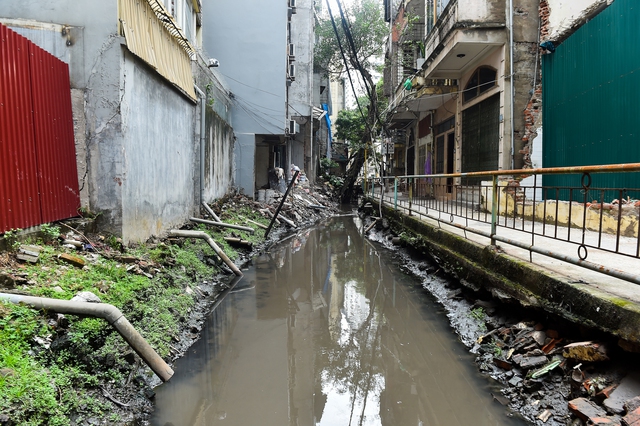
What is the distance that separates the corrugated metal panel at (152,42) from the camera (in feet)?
19.5

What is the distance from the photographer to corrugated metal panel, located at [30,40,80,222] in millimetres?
4859

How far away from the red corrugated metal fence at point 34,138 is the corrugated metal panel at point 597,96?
8.12 metres

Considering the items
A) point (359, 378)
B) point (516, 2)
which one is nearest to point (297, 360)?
point (359, 378)

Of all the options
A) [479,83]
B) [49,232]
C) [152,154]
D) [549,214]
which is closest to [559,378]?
[549,214]

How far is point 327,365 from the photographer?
428 cm

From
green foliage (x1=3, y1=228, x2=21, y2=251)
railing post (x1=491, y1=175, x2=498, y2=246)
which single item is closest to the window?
railing post (x1=491, y1=175, x2=498, y2=246)

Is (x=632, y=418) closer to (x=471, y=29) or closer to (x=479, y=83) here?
(x=471, y=29)

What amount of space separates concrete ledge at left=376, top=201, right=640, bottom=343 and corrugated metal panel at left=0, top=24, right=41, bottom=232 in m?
5.15

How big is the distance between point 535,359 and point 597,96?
5.96 metres

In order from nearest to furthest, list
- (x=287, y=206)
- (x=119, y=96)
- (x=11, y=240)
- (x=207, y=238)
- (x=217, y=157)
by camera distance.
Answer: (x=11, y=240), (x=119, y=96), (x=207, y=238), (x=217, y=157), (x=287, y=206)

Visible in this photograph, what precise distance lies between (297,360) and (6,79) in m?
4.12

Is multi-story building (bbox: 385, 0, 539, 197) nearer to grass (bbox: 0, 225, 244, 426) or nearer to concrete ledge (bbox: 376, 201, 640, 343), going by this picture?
concrete ledge (bbox: 376, 201, 640, 343)

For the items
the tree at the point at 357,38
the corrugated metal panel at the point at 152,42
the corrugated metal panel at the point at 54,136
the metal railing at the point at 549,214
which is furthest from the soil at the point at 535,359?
the tree at the point at 357,38

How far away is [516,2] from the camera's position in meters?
10.1
